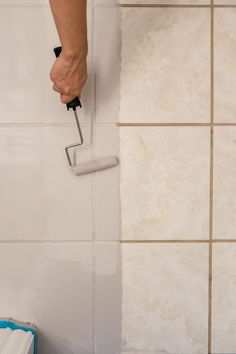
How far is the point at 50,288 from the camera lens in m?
0.78

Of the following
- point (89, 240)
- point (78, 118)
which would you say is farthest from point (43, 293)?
point (78, 118)

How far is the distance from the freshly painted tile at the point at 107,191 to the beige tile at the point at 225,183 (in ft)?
0.68

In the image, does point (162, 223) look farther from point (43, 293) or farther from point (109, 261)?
point (43, 293)

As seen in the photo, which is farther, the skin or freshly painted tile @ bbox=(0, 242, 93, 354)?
freshly painted tile @ bbox=(0, 242, 93, 354)

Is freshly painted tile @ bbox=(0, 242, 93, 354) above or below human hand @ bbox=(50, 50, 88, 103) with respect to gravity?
below

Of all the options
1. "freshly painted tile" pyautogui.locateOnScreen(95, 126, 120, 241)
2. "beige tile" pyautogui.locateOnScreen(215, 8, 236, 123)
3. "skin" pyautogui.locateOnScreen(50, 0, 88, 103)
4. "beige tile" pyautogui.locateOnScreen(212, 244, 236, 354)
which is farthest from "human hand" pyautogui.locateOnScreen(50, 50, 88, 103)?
"beige tile" pyautogui.locateOnScreen(212, 244, 236, 354)

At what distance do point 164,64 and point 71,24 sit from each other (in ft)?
0.76

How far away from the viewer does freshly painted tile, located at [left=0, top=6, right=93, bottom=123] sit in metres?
0.75

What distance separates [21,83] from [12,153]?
0.14 m

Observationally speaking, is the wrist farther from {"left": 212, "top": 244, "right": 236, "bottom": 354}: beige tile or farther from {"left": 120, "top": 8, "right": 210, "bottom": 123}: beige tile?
{"left": 212, "top": 244, "right": 236, "bottom": 354}: beige tile

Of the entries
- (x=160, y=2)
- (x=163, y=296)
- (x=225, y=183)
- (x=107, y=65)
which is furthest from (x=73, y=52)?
(x=163, y=296)

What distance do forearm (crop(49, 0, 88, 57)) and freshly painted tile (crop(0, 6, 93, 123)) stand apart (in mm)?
123

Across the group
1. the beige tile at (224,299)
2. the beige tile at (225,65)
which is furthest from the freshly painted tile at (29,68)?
the beige tile at (224,299)

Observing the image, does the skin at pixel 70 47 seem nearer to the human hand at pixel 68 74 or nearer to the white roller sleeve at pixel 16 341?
the human hand at pixel 68 74
